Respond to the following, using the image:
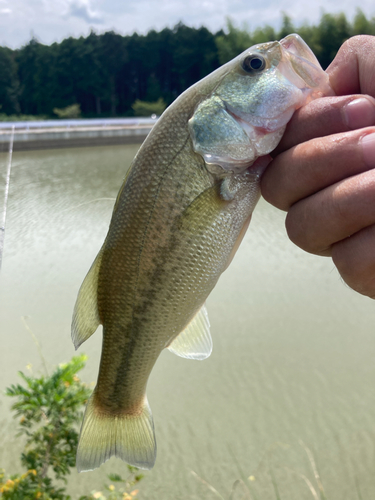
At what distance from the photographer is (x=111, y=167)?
42.3 feet

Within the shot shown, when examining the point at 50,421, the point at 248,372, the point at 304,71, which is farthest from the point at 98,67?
the point at 304,71

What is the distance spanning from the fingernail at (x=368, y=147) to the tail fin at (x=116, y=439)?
961 millimetres

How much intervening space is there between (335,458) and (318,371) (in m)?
0.99

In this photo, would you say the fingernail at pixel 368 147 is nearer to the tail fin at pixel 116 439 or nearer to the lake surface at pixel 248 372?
the lake surface at pixel 248 372

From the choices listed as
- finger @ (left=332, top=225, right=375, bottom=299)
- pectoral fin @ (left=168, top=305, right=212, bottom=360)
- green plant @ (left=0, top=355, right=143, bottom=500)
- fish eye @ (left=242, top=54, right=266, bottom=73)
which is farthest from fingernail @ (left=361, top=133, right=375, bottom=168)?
green plant @ (left=0, top=355, right=143, bottom=500)

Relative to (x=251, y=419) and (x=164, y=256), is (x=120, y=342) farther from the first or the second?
(x=251, y=419)

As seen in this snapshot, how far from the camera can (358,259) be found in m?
0.95

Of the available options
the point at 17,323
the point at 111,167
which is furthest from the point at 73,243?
the point at 111,167

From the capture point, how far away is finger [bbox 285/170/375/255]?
89cm

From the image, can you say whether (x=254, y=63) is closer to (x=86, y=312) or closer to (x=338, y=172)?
(x=338, y=172)

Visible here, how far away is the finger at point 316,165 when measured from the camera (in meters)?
Result: 0.90

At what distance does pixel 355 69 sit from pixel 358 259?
20.1 inches

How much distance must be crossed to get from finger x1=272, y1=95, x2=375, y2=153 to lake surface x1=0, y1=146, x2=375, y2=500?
2.21ft

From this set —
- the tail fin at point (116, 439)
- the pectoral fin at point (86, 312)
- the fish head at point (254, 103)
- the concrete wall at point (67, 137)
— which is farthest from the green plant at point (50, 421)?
the concrete wall at point (67, 137)
